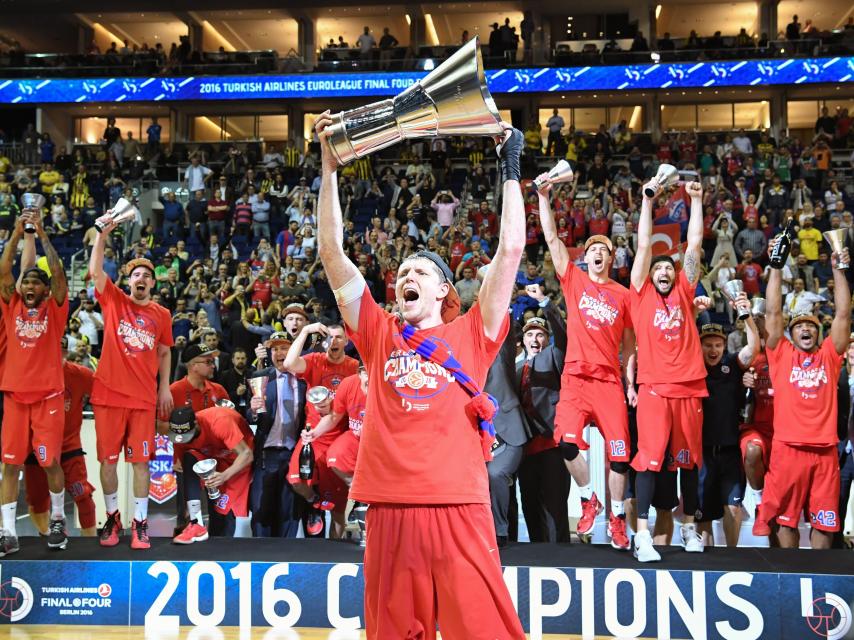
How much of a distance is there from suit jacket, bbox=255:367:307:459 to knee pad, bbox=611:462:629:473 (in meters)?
2.68

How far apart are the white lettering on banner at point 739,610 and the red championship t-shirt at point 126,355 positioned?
176 inches

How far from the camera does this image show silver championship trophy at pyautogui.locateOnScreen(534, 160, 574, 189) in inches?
235

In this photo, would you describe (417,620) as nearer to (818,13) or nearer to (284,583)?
(284,583)

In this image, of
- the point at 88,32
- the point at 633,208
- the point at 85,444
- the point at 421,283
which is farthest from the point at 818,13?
the point at 421,283

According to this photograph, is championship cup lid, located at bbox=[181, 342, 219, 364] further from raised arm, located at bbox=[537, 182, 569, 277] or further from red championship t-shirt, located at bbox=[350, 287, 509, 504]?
red championship t-shirt, located at bbox=[350, 287, 509, 504]

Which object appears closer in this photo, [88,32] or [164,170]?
[164,170]

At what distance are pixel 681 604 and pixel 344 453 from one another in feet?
9.17

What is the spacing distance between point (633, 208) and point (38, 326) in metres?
11.9

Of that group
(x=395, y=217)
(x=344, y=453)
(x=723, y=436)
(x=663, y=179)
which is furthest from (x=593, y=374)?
(x=395, y=217)

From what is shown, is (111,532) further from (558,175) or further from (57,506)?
(558,175)

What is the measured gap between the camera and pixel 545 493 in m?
7.46

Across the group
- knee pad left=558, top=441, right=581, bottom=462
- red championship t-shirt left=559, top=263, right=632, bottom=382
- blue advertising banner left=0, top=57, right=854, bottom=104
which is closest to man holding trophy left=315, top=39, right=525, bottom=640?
knee pad left=558, top=441, right=581, bottom=462

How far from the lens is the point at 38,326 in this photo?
23.2ft

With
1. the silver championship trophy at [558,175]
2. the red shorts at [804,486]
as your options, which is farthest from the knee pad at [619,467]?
the silver championship trophy at [558,175]
